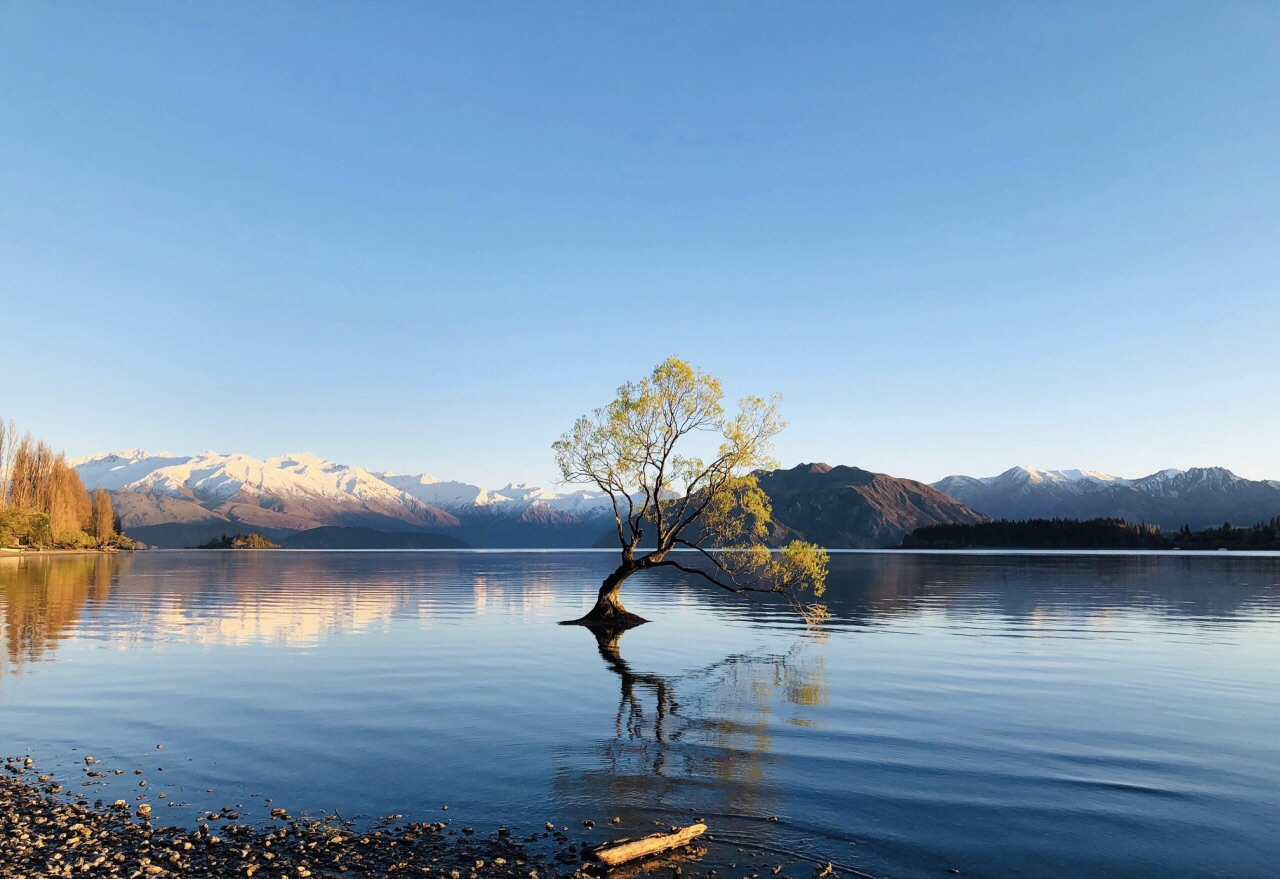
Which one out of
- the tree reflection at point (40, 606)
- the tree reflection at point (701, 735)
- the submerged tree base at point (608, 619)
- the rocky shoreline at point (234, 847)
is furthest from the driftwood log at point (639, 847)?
the submerged tree base at point (608, 619)

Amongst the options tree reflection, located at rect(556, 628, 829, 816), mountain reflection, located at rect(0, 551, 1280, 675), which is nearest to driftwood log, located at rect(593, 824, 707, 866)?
tree reflection, located at rect(556, 628, 829, 816)

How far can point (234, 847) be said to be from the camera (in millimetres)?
17359

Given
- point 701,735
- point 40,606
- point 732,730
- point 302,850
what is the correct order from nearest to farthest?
1. point 302,850
2. point 701,735
3. point 732,730
4. point 40,606

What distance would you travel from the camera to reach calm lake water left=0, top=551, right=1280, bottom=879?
19.7 metres

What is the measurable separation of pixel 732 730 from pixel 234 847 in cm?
1745

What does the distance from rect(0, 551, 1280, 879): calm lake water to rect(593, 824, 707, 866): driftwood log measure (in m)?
0.78

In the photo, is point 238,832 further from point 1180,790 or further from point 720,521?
point 720,521

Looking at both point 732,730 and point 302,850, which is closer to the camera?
point 302,850

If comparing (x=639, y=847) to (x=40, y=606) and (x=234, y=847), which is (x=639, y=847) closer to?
(x=234, y=847)

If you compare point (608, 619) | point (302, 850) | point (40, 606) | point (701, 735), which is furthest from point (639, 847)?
point (40, 606)

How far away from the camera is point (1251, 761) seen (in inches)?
1029

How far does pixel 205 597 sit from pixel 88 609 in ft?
68.1

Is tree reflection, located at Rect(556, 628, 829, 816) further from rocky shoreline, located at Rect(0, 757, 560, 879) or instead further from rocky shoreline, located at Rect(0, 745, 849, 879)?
rocky shoreline, located at Rect(0, 757, 560, 879)

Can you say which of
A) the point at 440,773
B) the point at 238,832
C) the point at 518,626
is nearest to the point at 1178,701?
the point at 440,773
